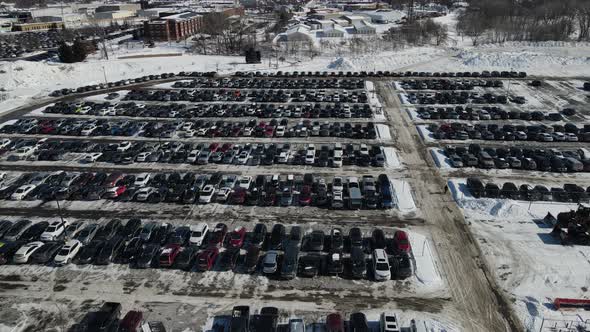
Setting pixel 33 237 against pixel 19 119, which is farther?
Result: pixel 19 119

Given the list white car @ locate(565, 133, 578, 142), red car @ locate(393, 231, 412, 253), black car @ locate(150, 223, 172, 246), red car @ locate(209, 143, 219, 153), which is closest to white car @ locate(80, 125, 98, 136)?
red car @ locate(209, 143, 219, 153)

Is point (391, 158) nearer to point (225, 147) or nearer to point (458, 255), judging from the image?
point (458, 255)

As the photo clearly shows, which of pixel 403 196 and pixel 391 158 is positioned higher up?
pixel 391 158

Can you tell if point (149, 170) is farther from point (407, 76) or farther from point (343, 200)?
point (407, 76)

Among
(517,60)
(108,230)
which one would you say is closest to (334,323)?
(108,230)

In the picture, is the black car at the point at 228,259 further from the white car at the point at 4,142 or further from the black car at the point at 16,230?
the white car at the point at 4,142

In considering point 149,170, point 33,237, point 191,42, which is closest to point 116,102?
point 149,170
